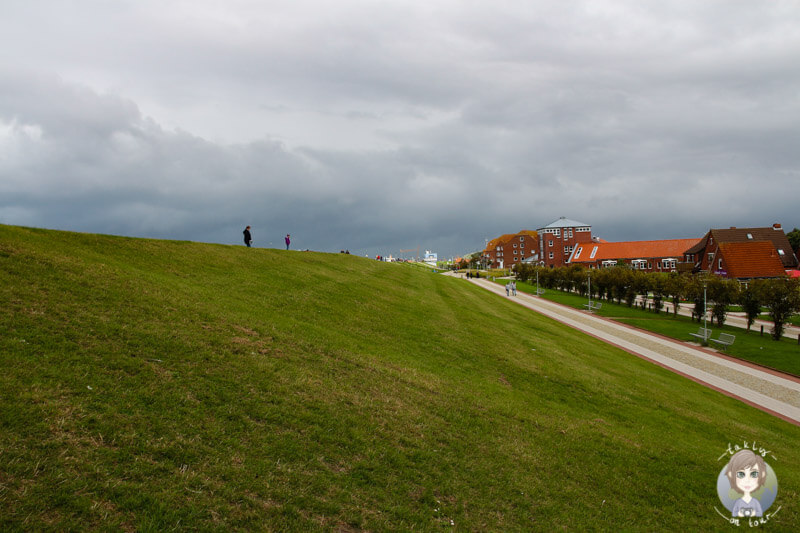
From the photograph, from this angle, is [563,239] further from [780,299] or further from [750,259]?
[780,299]

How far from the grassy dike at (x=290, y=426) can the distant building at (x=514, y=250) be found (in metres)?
147

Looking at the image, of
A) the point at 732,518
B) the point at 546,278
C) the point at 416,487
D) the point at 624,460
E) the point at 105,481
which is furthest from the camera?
the point at 546,278

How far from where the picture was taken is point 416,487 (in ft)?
23.0

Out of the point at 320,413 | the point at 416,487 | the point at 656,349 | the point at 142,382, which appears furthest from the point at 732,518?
the point at 656,349

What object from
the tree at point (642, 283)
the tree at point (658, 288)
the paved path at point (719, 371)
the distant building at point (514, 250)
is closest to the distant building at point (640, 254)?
the distant building at point (514, 250)

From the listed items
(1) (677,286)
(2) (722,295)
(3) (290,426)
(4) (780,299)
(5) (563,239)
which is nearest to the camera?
(3) (290,426)

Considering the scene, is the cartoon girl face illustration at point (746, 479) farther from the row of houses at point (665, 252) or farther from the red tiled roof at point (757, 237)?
the red tiled roof at point (757, 237)

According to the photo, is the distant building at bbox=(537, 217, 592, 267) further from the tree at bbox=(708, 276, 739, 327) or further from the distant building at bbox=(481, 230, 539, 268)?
the tree at bbox=(708, 276, 739, 327)

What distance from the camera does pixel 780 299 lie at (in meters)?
38.3

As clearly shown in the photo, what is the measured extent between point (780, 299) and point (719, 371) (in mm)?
20259

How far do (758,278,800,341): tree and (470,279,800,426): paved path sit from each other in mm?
10791

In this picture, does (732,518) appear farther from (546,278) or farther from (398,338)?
(546,278)

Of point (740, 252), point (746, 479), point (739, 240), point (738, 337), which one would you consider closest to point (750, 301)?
point (738, 337)

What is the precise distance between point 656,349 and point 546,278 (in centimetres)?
6226
